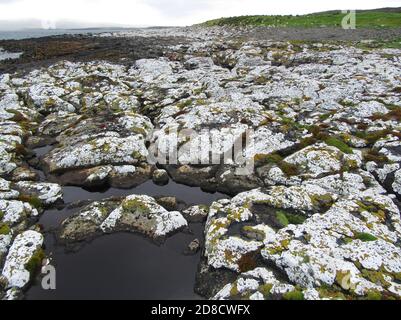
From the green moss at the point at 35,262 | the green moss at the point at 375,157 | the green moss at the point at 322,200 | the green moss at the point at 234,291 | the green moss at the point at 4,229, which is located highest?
the green moss at the point at 375,157

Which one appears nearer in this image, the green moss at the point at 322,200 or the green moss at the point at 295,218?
the green moss at the point at 295,218

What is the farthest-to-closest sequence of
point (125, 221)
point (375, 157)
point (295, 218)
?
point (375, 157) < point (125, 221) < point (295, 218)

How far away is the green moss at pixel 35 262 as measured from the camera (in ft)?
51.5

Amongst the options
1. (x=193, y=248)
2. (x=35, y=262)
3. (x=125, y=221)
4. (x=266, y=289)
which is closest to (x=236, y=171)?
(x=193, y=248)

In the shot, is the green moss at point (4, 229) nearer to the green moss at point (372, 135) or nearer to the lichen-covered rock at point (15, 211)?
the lichen-covered rock at point (15, 211)

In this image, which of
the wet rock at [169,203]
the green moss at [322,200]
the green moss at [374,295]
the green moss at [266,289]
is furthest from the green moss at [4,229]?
the green moss at [374,295]

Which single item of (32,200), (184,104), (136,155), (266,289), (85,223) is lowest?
(266,289)

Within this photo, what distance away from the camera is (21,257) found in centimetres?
1606

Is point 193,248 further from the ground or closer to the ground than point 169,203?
closer to the ground

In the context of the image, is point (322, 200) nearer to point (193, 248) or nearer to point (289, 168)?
point (289, 168)

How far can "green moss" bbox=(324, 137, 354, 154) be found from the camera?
79.7ft

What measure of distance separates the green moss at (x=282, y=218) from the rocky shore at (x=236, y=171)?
0.19 feet

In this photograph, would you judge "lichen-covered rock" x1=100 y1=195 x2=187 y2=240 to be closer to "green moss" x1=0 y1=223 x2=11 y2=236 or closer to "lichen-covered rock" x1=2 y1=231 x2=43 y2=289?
"lichen-covered rock" x1=2 y1=231 x2=43 y2=289

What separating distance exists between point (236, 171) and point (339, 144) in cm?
876
